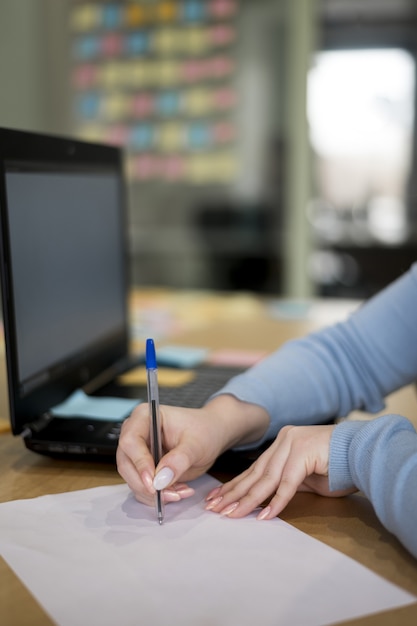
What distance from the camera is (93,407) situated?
915 mm

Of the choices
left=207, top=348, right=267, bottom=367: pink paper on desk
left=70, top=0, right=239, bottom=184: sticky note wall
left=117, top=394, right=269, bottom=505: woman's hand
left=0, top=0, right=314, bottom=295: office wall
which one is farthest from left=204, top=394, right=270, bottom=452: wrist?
left=70, top=0, right=239, bottom=184: sticky note wall

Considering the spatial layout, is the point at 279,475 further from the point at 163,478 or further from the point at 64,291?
the point at 64,291

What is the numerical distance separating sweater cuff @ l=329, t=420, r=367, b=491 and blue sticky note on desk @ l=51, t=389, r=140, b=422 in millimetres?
284

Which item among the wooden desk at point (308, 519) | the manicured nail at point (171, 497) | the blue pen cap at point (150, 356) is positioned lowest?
the wooden desk at point (308, 519)

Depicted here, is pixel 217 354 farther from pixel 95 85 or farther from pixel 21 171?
pixel 95 85

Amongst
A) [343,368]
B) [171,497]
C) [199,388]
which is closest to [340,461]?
[171,497]

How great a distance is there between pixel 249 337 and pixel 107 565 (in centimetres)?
95

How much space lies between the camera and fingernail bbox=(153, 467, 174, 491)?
62 centimetres

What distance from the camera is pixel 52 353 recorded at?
0.86 metres

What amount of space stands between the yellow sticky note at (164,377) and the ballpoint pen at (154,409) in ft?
1.33

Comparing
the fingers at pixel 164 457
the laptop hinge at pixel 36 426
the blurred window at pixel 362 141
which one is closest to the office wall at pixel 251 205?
the blurred window at pixel 362 141

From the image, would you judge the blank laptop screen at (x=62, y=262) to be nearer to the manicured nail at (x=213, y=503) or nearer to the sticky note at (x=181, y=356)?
the sticky note at (x=181, y=356)

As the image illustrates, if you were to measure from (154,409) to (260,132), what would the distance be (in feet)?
9.66

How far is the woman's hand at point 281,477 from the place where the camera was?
2.11ft
